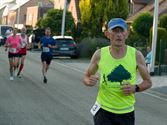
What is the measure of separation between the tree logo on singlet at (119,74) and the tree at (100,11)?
36.9m

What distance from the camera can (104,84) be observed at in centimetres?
572

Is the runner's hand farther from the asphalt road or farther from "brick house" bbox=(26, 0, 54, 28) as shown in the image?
"brick house" bbox=(26, 0, 54, 28)

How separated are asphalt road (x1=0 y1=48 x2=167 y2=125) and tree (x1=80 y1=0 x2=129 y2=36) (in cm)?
2365

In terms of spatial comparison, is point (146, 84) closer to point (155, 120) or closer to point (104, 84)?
point (104, 84)

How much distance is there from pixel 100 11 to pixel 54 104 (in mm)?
30025

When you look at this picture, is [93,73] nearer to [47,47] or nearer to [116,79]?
[116,79]

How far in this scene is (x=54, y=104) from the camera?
42.4 ft

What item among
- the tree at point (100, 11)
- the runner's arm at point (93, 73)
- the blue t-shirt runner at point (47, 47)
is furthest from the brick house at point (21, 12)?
the runner's arm at point (93, 73)

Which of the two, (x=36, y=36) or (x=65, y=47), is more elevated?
(x=36, y=36)

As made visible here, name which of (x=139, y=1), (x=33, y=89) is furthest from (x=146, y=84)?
(x=139, y=1)

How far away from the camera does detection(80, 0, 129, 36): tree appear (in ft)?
139

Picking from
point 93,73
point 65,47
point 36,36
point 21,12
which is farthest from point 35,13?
point 93,73

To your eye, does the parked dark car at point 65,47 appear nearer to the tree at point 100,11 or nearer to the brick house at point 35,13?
the tree at point 100,11

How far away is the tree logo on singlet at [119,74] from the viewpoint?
5.64 meters
